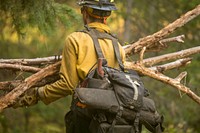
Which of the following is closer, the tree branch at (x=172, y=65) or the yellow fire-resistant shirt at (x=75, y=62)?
the yellow fire-resistant shirt at (x=75, y=62)

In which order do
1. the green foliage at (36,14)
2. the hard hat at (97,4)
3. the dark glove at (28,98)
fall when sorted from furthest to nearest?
the green foliage at (36,14)
the dark glove at (28,98)
the hard hat at (97,4)

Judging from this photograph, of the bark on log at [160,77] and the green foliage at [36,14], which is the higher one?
the green foliage at [36,14]

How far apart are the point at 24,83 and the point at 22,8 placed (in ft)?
3.73

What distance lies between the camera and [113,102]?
5.38 metres

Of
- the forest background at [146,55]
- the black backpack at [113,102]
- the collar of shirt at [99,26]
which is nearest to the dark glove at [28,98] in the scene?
the black backpack at [113,102]

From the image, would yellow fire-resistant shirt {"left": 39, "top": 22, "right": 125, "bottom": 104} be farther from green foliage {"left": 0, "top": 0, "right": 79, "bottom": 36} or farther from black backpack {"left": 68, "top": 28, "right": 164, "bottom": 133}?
green foliage {"left": 0, "top": 0, "right": 79, "bottom": 36}

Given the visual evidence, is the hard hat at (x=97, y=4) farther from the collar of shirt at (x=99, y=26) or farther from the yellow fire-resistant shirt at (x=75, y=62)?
the yellow fire-resistant shirt at (x=75, y=62)

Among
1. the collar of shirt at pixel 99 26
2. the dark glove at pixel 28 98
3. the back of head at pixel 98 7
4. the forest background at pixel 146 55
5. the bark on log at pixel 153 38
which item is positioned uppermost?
the back of head at pixel 98 7

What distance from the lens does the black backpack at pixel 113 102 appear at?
5348 mm

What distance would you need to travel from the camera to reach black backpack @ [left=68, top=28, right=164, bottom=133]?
535cm

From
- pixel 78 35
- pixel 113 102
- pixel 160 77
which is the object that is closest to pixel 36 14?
pixel 78 35

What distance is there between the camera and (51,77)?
6.55 metres

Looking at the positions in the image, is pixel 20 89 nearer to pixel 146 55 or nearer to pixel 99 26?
pixel 99 26

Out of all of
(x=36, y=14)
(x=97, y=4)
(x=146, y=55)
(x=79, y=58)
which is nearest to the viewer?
(x=79, y=58)
